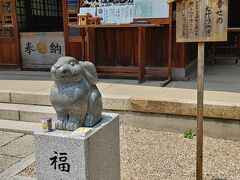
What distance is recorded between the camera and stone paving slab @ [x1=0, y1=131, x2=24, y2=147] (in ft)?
16.8

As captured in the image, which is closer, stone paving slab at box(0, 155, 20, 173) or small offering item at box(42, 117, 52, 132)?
small offering item at box(42, 117, 52, 132)

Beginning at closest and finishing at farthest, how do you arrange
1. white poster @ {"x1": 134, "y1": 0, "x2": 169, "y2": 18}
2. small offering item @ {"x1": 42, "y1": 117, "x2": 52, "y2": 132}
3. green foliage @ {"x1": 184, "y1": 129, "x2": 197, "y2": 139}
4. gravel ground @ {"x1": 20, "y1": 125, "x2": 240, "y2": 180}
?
1. small offering item @ {"x1": 42, "y1": 117, "x2": 52, "y2": 132}
2. gravel ground @ {"x1": 20, "y1": 125, "x2": 240, "y2": 180}
3. green foliage @ {"x1": 184, "y1": 129, "x2": 197, "y2": 139}
4. white poster @ {"x1": 134, "y1": 0, "x2": 169, "y2": 18}

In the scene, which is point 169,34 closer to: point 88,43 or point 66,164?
point 88,43

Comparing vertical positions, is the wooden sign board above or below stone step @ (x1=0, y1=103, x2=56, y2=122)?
above

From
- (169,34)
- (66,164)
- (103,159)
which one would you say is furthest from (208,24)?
(169,34)

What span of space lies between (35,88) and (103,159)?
370cm

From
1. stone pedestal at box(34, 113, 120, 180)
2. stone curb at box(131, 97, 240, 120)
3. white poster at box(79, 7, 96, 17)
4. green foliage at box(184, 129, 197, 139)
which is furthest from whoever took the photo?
white poster at box(79, 7, 96, 17)

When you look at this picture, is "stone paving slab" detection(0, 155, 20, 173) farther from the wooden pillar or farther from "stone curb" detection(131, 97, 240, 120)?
the wooden pillar

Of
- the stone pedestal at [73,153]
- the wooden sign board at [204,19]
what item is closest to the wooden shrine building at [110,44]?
the wooden sign board at [204,19]

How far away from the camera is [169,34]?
6.64 m

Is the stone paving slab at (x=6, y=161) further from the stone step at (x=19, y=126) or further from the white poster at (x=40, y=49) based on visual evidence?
the white poster at (x=40, y=49)

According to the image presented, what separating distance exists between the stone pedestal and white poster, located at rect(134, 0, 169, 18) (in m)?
4.05

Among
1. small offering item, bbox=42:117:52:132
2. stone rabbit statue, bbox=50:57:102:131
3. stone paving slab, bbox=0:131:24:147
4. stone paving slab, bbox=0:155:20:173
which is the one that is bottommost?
stone paving slab, bbox=0:155:20:173

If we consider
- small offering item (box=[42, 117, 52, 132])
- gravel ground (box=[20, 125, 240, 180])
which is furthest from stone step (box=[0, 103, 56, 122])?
small offering item (box=[42, 117, 52, 132])
